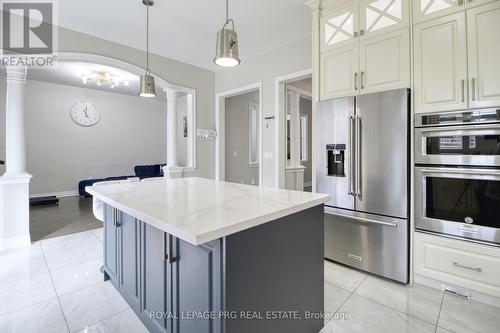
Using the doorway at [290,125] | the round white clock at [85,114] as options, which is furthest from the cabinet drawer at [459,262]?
the round white clock at [85,114]

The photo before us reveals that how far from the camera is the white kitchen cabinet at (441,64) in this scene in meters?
1.92

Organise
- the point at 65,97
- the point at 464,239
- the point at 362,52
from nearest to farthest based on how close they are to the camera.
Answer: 1. the point at 464,239
2. the point at 362,52
3. the point at 65,97

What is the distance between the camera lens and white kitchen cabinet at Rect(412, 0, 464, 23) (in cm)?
193

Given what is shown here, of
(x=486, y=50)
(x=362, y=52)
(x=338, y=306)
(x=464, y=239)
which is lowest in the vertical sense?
Result: (x=338, y=306)

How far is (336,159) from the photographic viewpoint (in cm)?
261

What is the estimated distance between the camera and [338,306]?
1.97 metres

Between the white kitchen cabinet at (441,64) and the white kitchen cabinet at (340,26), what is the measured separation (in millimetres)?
567

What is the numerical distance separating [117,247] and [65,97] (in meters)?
6.27

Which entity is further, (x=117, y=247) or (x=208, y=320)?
(x=117, y=247)

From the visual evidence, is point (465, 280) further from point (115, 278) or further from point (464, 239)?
point (115, 278)

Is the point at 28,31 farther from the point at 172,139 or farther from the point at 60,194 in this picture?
the point at 60,194

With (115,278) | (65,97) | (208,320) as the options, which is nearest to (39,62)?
(115,278)

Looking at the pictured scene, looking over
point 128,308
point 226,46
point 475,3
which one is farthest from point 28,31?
point 475,3

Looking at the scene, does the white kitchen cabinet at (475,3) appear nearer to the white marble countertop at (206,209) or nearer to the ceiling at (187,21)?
the ceiling at (187,21)
